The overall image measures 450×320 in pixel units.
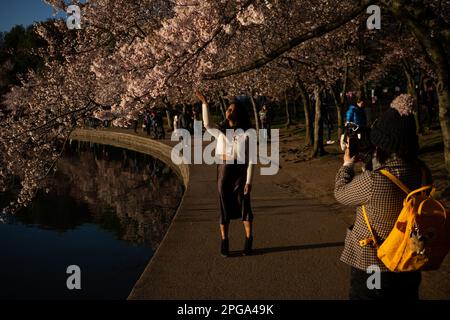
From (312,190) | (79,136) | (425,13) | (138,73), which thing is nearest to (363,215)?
(425,13)

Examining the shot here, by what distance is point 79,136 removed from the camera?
42844mm

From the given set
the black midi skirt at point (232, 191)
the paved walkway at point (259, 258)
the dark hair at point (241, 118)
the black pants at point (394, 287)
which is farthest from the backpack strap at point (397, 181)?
the black midi skirt at point (232, 191)

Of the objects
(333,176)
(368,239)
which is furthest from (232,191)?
(333,176)

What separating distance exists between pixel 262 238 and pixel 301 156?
9.95 metres

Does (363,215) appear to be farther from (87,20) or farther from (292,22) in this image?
(292,22)

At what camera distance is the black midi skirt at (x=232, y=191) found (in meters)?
5.59

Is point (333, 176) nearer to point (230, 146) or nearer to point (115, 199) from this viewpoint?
point (230, 146)

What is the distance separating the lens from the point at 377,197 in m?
2.72

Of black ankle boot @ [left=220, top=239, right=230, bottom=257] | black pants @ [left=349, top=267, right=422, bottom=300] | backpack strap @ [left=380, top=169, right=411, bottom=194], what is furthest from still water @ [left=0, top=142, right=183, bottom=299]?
backpack strap @ [left=380, top=169, right=411, bottom=194]

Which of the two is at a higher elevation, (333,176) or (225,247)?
(333,176)

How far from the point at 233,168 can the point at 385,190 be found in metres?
3.02

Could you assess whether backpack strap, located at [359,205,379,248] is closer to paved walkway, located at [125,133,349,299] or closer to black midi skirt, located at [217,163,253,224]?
paved walkway, located at [125,133,349,299]

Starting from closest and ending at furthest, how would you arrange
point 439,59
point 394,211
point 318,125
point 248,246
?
point 394,211 < point 439,59 < point 248,246 < point 318,125

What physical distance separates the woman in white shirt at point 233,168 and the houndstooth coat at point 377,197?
2.58 meters
